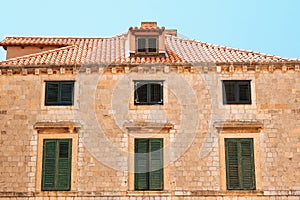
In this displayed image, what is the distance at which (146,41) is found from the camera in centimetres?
2248

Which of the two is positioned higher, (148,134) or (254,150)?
(148,134)

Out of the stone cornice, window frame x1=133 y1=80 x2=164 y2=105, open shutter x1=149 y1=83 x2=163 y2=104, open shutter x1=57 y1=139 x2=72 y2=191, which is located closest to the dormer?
the stone cornice

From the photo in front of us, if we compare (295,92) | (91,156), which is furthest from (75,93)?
(295,92)

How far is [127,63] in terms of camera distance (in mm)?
20891

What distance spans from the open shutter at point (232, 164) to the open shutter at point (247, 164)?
A: 0.21 m

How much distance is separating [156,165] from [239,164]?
2.95 m

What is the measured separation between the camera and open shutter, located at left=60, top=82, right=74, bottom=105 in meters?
20.6

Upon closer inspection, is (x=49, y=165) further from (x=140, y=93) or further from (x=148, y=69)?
(x=148, y=69)

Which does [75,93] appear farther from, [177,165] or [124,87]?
[177,165]

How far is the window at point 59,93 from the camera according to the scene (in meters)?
20.6

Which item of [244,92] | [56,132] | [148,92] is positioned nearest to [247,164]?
[244,92]

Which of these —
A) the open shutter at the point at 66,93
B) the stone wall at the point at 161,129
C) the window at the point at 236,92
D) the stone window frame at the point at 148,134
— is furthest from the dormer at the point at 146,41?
the stone window frame at the point at 148,134

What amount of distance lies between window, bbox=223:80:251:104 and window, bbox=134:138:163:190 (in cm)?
301

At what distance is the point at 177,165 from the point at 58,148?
4301 millimetres
